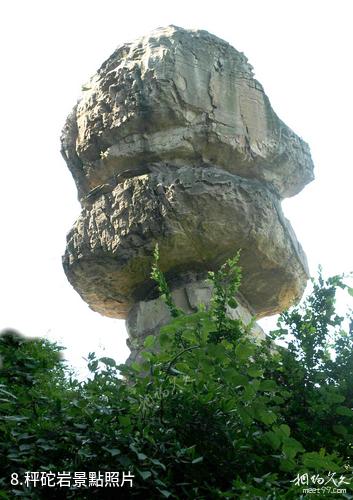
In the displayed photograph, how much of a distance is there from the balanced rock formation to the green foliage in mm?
1997

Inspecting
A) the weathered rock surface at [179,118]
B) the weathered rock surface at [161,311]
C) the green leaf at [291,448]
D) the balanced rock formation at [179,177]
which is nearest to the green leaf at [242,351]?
the green leaf at [291,448]

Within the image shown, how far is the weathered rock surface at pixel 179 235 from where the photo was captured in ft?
18.2

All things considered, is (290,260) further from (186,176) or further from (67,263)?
(67,263)

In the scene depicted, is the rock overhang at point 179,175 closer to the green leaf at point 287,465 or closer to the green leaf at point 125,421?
the green leaf at point 125,421

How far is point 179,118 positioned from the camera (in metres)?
5.86

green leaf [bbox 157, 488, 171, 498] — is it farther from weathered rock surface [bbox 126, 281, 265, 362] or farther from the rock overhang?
the rock overhang

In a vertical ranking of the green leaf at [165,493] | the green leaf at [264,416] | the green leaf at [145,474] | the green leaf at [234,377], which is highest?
the green leaf at [234,377]

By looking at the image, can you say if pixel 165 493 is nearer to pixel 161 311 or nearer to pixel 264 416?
pixel 264 416

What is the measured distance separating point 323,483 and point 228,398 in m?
0.52

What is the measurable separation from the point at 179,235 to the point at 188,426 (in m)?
2.62

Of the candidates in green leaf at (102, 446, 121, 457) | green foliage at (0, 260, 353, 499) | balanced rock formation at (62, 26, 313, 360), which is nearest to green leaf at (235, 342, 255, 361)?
green foliage at (0, 260, 353, 499)

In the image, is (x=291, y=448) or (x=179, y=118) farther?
(x=179, y=118)

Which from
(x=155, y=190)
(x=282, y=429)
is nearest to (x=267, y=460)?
(x=282, y=429)

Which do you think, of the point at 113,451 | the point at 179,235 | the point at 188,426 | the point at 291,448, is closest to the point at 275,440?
the point at 291,448
